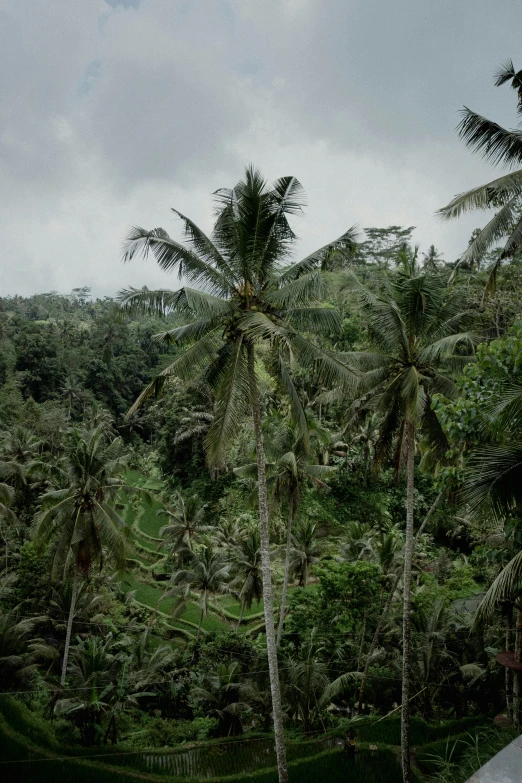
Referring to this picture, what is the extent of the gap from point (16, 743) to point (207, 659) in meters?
A: 7.94

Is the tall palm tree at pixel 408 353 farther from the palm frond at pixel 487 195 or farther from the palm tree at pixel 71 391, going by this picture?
the palm tree at pixel 71 391

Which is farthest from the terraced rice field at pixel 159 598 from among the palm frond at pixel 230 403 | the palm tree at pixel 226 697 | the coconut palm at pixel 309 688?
the palm frond at pixel 230 403

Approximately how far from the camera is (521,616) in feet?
30.8

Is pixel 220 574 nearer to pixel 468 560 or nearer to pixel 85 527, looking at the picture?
pixel 85 527

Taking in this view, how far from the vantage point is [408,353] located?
10.8 metres

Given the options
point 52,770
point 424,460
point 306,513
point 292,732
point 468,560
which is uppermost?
point 424,460

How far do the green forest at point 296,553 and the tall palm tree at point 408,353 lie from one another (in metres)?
0.05

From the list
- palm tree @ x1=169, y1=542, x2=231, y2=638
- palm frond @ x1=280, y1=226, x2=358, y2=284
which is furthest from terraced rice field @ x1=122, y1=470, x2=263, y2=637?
palm frond @ x1=280, y1=226, x2=358, y2=284

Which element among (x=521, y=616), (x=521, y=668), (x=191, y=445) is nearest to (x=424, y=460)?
(x=521, y=616)

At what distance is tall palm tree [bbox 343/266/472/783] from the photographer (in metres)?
10.4

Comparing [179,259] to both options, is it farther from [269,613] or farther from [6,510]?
[6,510]

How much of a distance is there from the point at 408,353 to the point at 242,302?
12.8ft

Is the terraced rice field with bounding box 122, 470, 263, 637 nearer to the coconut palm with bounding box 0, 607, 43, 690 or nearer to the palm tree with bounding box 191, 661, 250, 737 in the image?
the coconut palm with bounding box 0, 607, 43, 690

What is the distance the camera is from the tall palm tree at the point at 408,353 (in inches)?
409
